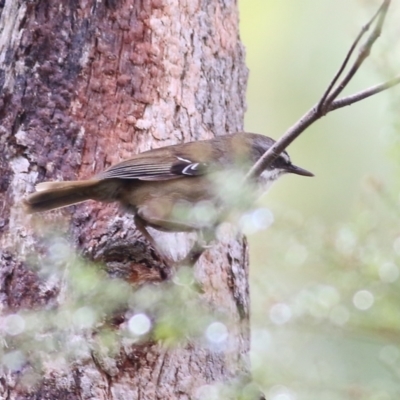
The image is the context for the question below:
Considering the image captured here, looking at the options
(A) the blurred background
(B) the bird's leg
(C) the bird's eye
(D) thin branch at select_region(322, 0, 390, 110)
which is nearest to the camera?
(A) the blurred background

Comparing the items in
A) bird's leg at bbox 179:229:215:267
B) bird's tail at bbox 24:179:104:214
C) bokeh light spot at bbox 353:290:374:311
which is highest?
bird's tail at bbox 24:179:104:214

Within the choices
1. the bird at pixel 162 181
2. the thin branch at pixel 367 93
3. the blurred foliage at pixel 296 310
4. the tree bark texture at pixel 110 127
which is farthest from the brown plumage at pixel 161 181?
the thin branch at pixel 367 93

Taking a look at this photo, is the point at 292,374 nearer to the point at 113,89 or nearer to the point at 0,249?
the point at 0,249

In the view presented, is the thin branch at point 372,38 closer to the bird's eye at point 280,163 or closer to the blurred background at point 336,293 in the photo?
the blurred background at point 336,293

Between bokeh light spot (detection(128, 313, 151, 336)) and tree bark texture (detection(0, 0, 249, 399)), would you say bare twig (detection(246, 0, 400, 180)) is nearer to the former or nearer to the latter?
bokeh light spot (detection(128, 313, 151, 336))

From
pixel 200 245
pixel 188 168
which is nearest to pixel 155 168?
pixel 188 168

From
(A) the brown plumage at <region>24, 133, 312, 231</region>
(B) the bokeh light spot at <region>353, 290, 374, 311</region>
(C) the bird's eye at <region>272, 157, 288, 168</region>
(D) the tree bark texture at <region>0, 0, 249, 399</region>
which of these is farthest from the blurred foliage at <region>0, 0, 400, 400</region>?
(C) the bird's eye at <region>272, 157, 288, 168</region>

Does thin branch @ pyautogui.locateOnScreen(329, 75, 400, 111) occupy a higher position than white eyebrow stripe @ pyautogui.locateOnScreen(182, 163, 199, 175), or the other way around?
white eyebrow stripe @ pyautogui.locateOnScreen(182, 163, 199, 175)

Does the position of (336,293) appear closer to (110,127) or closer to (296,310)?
(296,310)
